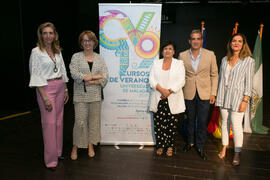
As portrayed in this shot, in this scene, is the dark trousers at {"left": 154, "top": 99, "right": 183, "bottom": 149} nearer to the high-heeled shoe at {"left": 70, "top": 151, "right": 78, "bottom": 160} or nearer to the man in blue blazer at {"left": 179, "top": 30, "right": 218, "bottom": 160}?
the man in blue blazer at {"left": 179, "top": 30, "right": 218, "bottom": 160}

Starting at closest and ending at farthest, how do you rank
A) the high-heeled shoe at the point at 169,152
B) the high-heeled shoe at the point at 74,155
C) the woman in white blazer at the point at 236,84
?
the woman in white blazer at the point at 236,84
the high-heeled shoe at the point at 74,155
the high-heeled shoe at the point at 169,152

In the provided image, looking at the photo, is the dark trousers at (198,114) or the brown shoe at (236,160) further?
the dark trousers at (198,114)

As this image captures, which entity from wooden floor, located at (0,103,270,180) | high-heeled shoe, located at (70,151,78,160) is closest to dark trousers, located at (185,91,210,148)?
wooden floor, located at (0,103,270,180)

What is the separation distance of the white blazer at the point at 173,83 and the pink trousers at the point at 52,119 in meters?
1.17

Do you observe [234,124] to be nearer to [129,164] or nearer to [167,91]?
[167,91]

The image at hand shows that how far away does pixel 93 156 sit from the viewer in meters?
2.95

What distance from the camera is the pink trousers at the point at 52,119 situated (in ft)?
8.19

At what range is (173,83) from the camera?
9.02 feet

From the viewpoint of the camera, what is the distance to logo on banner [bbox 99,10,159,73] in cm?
292

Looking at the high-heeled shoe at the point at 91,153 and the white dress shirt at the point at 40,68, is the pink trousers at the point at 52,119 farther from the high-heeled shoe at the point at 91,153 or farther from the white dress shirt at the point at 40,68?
the high-heeled shoe at the point at 91,153

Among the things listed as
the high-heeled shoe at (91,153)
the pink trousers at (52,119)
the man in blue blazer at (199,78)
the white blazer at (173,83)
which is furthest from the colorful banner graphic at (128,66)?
the pink trousers at (52,119)

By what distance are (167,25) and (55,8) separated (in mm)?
5389

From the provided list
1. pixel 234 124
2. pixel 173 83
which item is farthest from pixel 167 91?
pixel 234 124

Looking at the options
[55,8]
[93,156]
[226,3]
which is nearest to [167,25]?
[226,3]
